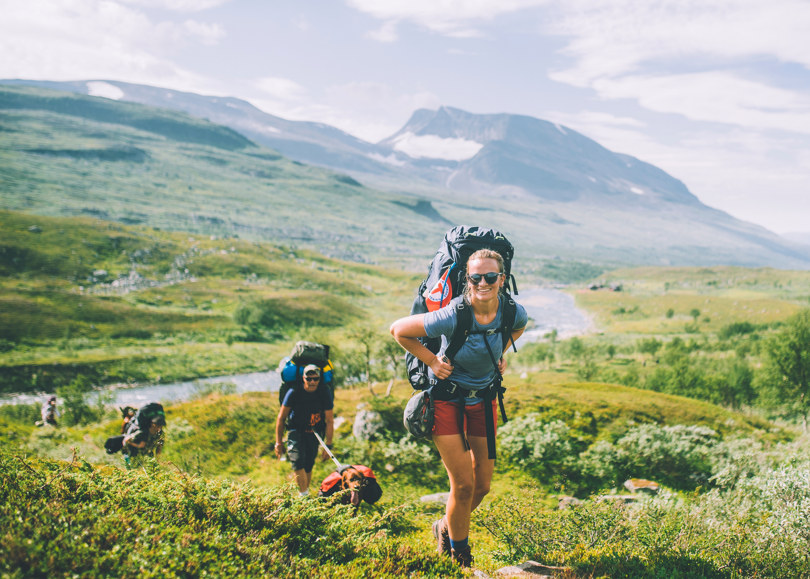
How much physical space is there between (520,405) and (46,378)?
66.0 meters

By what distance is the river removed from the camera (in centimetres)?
5506

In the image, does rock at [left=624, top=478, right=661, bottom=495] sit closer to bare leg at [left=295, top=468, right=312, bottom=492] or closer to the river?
bare leg at [left=295, top=468, right=312, bottom=492]

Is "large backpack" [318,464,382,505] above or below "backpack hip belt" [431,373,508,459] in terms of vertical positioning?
below

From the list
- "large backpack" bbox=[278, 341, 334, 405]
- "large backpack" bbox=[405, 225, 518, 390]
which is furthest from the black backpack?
"large backpack" bbox=[405, 225, 518, 390]

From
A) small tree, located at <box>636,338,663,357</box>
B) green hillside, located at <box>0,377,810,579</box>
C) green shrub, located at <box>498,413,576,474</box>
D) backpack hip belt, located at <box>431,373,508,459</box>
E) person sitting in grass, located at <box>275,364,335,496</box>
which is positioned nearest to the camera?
green hillside, located at <box>0,377,810,579</box>

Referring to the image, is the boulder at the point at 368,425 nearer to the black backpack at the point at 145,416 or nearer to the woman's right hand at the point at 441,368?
the black backpack at the point at 145,416

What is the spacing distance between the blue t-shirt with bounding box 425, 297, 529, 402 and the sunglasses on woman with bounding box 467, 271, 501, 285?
0.35 m

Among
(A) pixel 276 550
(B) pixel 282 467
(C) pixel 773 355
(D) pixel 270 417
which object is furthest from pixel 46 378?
(C) pixel 773 355

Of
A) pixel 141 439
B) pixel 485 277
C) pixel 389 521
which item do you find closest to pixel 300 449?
pixel 389 521

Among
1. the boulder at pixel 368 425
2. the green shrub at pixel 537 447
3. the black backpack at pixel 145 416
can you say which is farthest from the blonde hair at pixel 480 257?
the boulder at pixel 368 425

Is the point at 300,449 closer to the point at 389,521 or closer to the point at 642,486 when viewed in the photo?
the point at 389,521

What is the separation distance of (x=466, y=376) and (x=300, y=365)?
4.47 meters

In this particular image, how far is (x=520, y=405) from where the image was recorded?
19.5 m

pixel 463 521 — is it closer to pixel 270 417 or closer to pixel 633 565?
pixel 633 565
